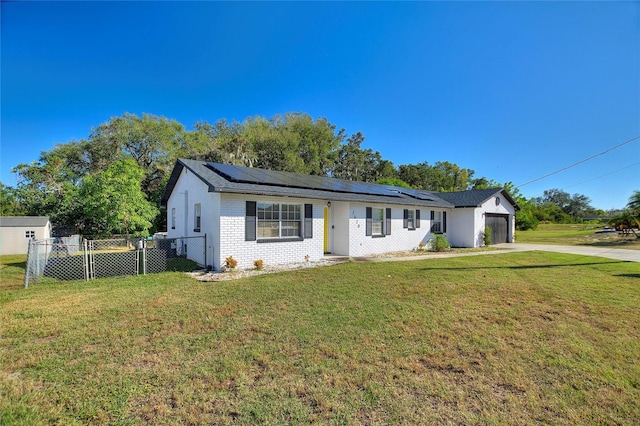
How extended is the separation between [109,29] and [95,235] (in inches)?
608

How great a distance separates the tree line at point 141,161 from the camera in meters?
15.9

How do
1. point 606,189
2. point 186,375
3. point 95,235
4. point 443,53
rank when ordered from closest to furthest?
1. point 186,375
2. point 443,53
3. point 95,235
4. point 606,189

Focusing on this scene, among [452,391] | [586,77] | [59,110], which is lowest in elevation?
[452,391]

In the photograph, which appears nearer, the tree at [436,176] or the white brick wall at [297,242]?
the white brick wall at [297,242]

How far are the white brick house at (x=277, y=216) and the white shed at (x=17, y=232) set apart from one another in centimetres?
1198

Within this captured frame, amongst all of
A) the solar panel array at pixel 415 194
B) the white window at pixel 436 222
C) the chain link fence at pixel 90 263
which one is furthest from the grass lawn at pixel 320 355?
the white window at pixel 436 222

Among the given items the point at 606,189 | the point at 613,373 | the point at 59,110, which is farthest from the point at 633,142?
the point at 59,110

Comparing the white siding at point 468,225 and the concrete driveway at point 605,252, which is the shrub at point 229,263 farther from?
the concrete driveway at point 605,252

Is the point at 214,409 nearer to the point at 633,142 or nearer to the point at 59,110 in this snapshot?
the point at 633,142

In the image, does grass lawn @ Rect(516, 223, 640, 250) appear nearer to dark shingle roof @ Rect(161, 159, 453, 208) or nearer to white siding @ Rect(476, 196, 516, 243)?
white siding @ Rect(476, 196, 516, 243)

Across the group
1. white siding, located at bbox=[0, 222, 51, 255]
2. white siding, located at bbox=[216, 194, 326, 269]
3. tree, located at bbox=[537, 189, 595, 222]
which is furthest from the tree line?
tree, located at bbox=[537, 189, 595, 222]

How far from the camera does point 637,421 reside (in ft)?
7.96

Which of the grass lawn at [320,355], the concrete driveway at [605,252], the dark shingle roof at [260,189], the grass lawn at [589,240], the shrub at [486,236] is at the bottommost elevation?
the grass lawn at [320,355]

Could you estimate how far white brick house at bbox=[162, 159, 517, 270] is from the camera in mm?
9109
